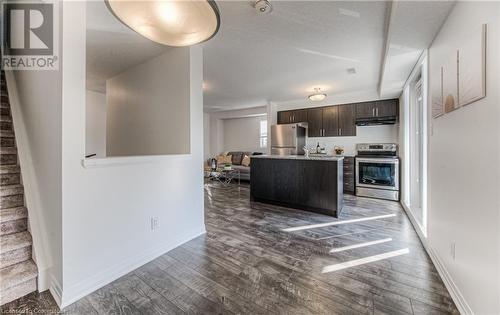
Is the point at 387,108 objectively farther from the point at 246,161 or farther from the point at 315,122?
the point at 246,161

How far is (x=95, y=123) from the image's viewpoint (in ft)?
17.9

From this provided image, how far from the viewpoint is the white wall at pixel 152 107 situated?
2.76 meters

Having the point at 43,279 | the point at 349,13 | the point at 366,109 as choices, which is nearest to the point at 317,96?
the point at 366,109

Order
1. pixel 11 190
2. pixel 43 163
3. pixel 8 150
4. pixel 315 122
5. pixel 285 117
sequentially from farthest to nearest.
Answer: pixel 285 117, pixel 315 122, pixel 8 150, pixel 11 190, pixel 43 163

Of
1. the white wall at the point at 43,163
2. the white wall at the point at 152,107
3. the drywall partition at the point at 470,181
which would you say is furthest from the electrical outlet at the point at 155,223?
the drywall partition at the point at 470,181

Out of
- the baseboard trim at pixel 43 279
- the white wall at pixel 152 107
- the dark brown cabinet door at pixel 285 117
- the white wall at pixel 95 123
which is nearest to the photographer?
the baseboard trim at pixel 43 279

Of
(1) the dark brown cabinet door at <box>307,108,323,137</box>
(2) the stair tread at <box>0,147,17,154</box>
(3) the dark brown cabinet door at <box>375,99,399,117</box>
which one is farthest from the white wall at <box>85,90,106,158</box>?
(3) the dark brown cabinet door at <box>375,99,399,117</box>

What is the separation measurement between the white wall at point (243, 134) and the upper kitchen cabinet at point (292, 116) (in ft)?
3.57

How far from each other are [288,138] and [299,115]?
0.86 m

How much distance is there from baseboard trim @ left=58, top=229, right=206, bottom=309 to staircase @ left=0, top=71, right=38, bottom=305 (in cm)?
37

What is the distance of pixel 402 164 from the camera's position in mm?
4328

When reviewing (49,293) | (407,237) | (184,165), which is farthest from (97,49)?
(407,237)

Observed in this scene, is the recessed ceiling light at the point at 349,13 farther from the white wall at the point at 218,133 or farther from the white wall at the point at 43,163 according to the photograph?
the white wall at the point at 218,133

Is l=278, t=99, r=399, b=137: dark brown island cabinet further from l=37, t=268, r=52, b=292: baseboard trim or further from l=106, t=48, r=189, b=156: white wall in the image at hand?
l=37, t=268, r=52, b=292: baseboard trim
